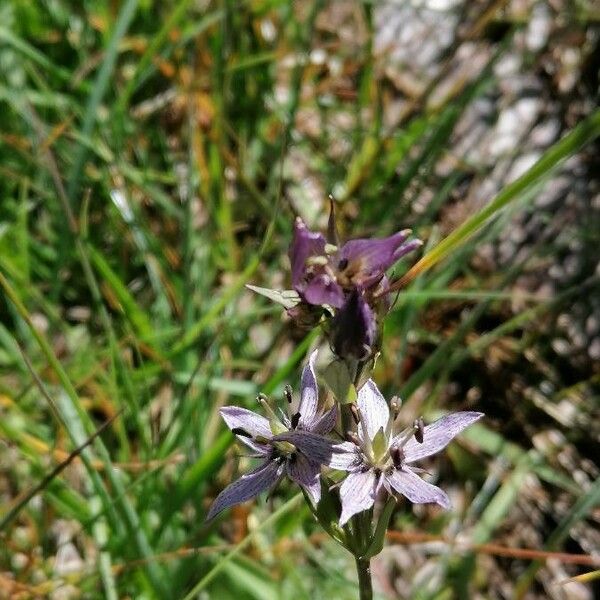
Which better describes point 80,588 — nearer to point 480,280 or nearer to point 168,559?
point 168,559

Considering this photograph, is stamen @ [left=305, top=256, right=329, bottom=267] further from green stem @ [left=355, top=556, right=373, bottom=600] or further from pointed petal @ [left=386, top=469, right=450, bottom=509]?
green stem @ [left=355, top=556, right=373, bottom=600]

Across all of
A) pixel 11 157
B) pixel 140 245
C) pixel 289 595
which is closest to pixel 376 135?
pixel 140 245

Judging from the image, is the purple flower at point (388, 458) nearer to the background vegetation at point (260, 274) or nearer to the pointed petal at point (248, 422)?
the pointed petal at point (248, 422)

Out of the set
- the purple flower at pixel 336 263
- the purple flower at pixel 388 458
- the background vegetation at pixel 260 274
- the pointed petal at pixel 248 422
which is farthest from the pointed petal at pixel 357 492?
the background vegetation at pixel 260 274

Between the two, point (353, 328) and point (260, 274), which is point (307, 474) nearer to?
point (353, 328)

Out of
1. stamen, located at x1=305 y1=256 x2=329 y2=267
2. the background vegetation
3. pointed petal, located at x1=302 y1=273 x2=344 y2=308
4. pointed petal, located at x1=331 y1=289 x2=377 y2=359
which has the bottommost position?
the background vegetation

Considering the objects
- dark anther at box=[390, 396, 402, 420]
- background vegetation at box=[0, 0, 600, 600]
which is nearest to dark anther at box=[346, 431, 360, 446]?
dark anther at box=[390, 396, 402, 420]
